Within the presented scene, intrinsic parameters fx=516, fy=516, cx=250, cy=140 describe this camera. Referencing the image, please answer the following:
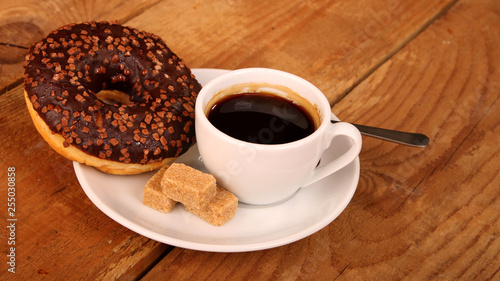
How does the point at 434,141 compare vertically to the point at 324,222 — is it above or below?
below

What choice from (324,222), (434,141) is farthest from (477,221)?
(324,222)

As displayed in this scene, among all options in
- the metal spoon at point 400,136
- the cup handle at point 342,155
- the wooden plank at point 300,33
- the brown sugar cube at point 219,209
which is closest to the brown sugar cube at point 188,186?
the brown sugar cube at point 219,209

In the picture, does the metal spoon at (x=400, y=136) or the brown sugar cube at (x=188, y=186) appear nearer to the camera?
the brown sugar cube at (x=188, y=186)

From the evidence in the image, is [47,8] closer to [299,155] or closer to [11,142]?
Answer: [11,142]

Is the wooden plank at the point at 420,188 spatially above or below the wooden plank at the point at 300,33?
below

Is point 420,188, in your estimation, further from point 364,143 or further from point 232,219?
point 232,219

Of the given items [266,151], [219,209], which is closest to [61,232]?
[219,209]

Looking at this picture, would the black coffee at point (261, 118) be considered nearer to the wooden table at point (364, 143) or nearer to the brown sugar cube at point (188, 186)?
the brown sugar cube at point (188, 186)
